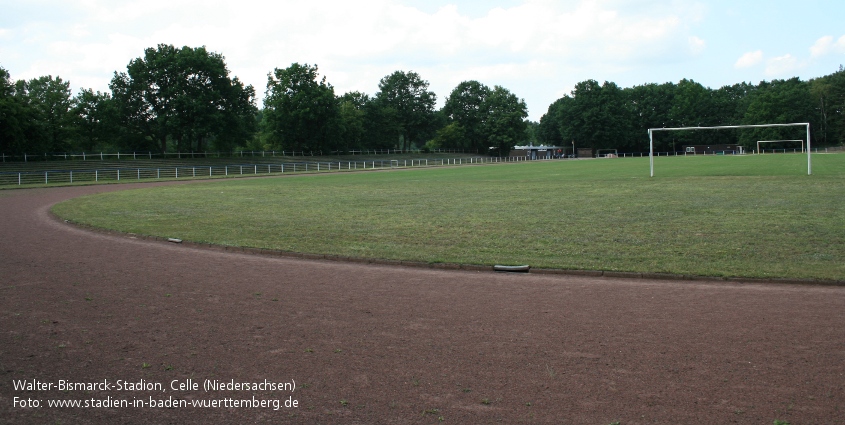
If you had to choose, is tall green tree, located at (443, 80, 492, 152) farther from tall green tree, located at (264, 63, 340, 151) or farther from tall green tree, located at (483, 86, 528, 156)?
tall green tree, located at (264, 63, 340, 151)

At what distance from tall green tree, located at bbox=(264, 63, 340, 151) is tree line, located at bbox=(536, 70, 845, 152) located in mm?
63157

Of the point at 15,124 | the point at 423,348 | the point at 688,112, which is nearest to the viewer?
the point at 423,348

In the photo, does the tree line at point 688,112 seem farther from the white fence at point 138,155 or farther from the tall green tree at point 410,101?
the white fence at point 138,155

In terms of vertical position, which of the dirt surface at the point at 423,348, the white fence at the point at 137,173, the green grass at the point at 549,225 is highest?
the white fence at the point at 137,173

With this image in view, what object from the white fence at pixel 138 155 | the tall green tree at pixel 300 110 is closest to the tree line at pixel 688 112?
the white fence at pixel 138 155

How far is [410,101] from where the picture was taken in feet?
417

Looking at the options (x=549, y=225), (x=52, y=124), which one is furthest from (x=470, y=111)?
(x=549, y=225)

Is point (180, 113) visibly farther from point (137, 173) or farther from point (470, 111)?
point (470, 111)

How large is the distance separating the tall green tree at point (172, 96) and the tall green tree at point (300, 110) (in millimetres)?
15263

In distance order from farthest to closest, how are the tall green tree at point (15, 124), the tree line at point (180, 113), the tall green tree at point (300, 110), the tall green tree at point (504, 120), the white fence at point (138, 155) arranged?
the tall green tree at point (504, 120)
the tall green tree at point (300, 110)
the tree line at point (180, 113)
the white fence at point (138, 155)
the tall green tree at point (15, 124)

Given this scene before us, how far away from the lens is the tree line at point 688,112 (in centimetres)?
12138

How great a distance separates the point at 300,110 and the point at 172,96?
22.2m

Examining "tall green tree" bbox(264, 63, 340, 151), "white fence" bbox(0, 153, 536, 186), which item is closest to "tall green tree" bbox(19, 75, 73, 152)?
"white fence" bbox(0, 153, 536, 186)

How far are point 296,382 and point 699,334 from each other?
4.04m
